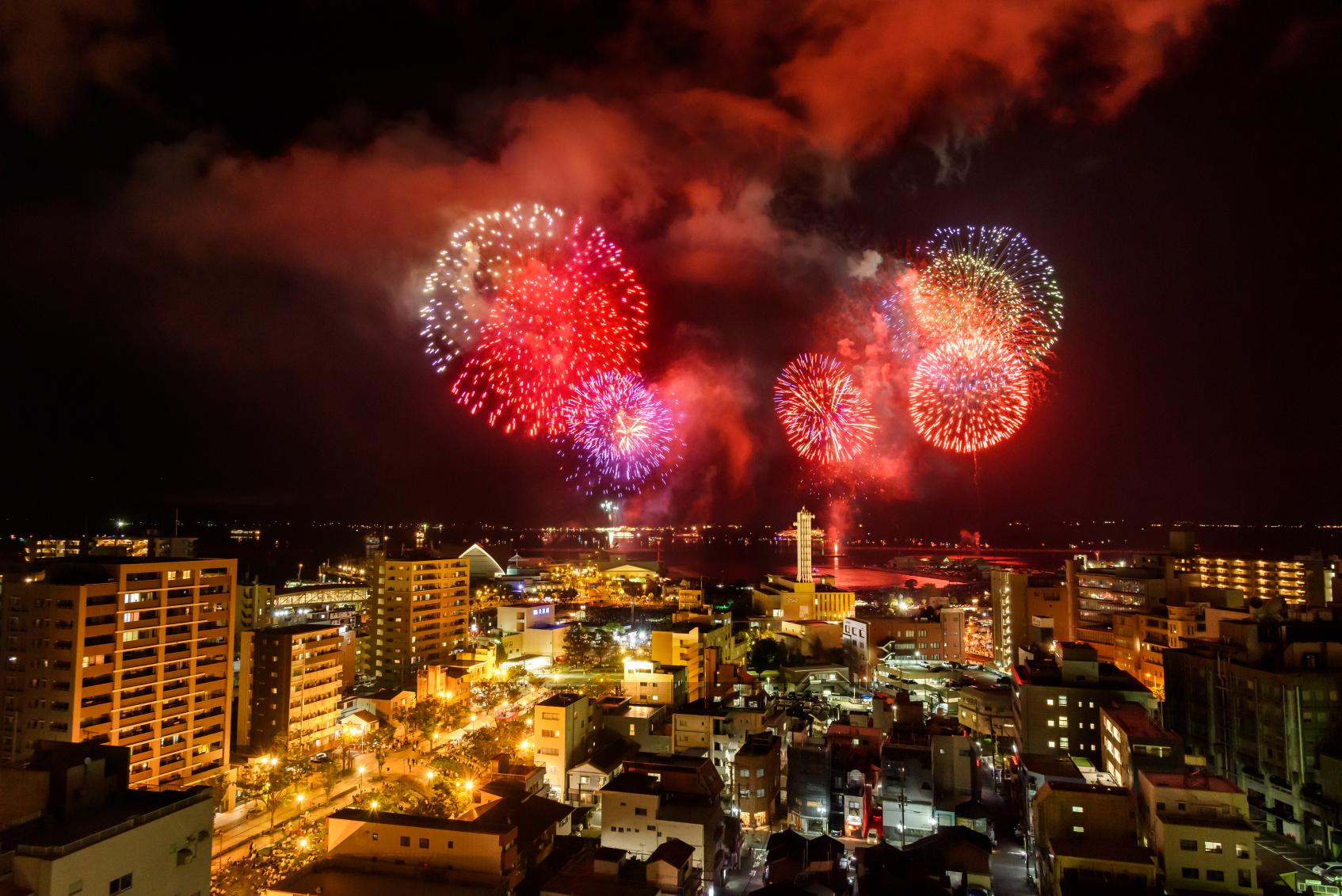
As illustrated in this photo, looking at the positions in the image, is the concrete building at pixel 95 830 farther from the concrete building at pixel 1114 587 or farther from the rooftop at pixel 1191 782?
the concrete building at pixel 1114 587

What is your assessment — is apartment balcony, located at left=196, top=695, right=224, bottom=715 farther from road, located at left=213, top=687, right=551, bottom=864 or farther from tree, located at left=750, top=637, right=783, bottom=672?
tree, located at left=750, top=637, right=783, bottom=672

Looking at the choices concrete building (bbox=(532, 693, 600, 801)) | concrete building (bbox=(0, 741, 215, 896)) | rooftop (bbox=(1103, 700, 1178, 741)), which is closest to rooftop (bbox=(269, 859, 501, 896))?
concrete building (bbox=(0, 741, 215, 896))

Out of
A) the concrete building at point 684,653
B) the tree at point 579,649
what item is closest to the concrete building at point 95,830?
the concrete building at point 684,653

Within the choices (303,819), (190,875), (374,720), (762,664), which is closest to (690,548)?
(762,664)

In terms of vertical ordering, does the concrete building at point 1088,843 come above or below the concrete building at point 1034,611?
below

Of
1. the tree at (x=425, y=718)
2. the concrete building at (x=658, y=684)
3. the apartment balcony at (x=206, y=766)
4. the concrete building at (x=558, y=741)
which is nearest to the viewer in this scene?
the apartment balcony at (x=206, y=766)
